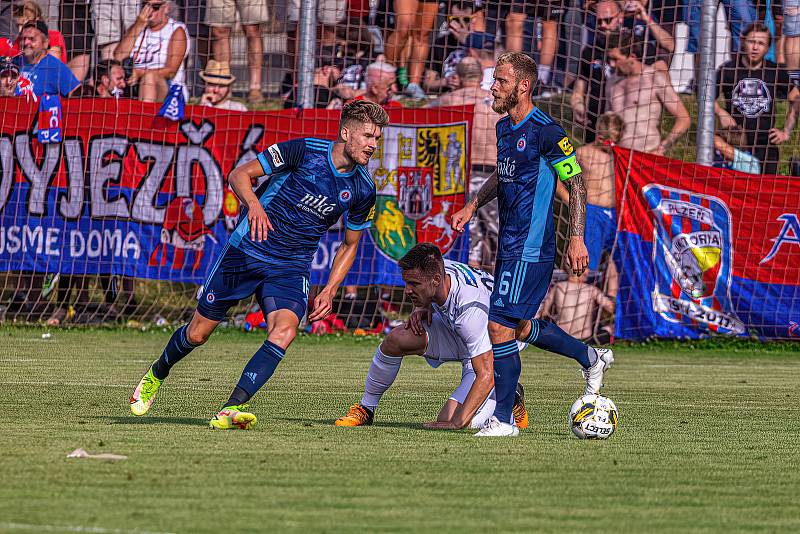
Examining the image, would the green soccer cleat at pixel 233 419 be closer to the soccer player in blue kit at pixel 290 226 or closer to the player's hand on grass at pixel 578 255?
the soccer player in blue kit at pixel 290 226

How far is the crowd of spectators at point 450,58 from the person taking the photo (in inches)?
655

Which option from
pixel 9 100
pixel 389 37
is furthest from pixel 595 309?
pixel 9 100

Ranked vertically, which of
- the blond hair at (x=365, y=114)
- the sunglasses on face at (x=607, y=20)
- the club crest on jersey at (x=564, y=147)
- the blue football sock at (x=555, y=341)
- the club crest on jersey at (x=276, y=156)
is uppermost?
the sunglasses on face at (x=607, y=20)

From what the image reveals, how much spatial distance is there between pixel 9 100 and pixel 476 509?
13408 millimetres

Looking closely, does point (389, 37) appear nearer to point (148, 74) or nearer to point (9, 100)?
point (148, 74)

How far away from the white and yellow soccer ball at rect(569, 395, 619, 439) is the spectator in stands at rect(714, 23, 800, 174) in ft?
32.4

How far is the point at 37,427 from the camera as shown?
291 inches

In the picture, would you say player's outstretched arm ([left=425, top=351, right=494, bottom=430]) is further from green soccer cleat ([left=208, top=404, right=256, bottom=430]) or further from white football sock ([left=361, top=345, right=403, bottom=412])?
green soccer cleat ([left=208, top=404, right=256, bottom=430])

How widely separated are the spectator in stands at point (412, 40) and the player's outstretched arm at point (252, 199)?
1005 centimetres

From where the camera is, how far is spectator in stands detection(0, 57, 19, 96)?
17562 millimetres

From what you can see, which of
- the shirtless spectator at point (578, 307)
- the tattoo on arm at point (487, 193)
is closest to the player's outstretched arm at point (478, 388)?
the tattoo on arm at point (487, 193)

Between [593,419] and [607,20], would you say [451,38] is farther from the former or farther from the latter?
[593,419]

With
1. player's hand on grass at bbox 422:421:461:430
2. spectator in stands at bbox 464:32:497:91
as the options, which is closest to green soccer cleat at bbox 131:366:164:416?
player's hand on grass at bbox 422:421:461:430

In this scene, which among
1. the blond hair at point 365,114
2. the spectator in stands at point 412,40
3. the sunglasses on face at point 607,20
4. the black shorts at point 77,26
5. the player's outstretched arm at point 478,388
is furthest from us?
the black shorts at point 77,26
